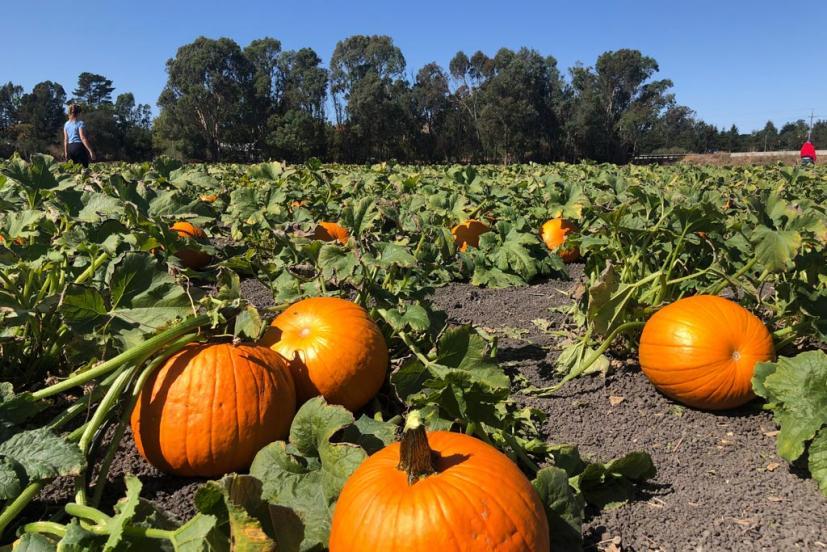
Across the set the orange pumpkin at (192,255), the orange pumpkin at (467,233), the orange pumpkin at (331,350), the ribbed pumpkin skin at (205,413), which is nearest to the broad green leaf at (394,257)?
the orange pumpkin at (331,350)

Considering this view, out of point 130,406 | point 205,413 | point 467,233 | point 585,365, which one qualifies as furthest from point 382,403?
point 467,233

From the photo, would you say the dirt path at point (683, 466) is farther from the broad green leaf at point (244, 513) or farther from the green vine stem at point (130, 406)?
the green vine stem at point (130, 406)

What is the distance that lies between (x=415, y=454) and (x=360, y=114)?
54579 mm

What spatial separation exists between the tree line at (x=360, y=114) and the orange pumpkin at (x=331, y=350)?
160ft

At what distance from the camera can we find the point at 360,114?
176 feet

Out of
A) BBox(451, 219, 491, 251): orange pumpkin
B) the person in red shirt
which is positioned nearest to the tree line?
the person in red shirt

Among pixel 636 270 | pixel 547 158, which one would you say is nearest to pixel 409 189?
pixel 636 270

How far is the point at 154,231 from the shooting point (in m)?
3.12

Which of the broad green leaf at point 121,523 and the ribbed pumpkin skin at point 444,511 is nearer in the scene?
the broad green leaf at point 121,523

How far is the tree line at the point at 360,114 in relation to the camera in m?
53.1

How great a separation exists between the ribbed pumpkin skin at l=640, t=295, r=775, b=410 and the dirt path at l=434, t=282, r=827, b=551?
0.14 m

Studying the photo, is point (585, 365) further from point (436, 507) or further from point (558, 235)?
point (558, 235)

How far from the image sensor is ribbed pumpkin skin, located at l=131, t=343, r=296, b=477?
2170 mm

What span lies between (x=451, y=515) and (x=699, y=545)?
1.07 meters
